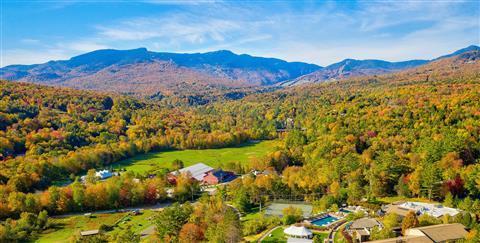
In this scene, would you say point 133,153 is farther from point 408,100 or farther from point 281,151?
point 408,100

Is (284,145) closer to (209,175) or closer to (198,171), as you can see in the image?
(198,171)

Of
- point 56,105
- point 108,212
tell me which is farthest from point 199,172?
point 56,105

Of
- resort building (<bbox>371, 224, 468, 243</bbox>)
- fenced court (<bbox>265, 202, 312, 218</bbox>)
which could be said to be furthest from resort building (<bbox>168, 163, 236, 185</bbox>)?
resort building (<bbox>371, 224, 468, 243</bbox>)

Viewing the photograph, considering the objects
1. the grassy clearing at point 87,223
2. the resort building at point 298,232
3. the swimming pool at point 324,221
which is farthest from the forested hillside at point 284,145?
the resort building at point 298,232

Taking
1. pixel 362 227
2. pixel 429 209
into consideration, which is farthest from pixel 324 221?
pixel 429 209

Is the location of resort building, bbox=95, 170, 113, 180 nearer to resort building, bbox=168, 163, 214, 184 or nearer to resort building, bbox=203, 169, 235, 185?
resort building, bbox=168, 163, 214, 184

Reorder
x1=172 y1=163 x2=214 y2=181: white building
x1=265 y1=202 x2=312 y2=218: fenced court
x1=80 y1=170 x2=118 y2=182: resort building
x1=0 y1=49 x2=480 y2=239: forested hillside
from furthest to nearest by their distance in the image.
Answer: x1=172 y1=163 x2=214 y2=181: white building
x1=80 y1=170 x2=118 y2=182: resort building
x1=0 y1=49 x2=480 y2=239: forested hillside
x1=265 y1=202 x2=312 y2=218: fenced court
